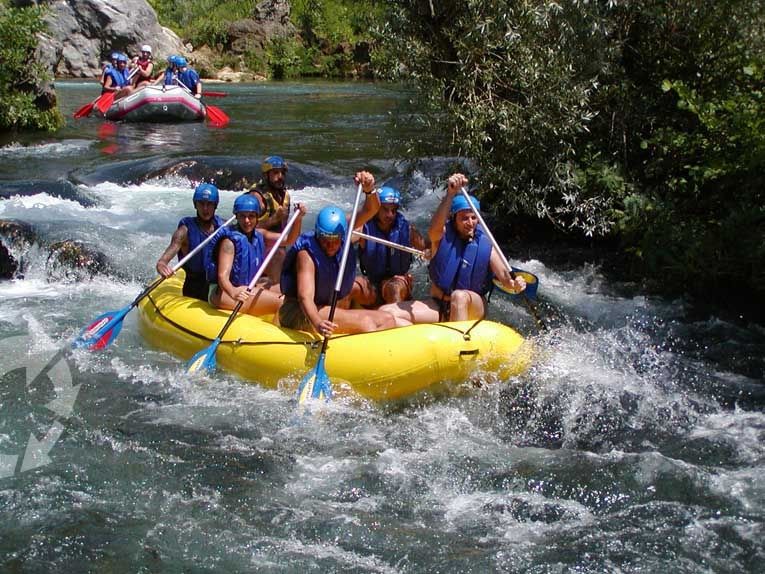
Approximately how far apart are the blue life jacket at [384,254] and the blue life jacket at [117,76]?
1411 cm

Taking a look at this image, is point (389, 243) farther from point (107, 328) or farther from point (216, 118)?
point (216, 118)

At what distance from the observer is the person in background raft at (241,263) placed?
20.7ft

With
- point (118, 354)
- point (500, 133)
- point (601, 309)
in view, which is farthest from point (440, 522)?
point (500, 133)

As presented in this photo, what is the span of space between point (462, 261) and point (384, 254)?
642 mm

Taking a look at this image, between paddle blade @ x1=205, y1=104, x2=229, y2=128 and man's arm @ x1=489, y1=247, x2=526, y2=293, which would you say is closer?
man's arm @ x1=489, y1=247, x2=526, y2=293

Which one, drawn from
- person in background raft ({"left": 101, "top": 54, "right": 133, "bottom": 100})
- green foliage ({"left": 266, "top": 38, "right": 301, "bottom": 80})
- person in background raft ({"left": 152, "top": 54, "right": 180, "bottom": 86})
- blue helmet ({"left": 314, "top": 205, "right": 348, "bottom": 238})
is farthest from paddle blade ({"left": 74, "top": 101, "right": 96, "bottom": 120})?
green foliage ({"left": 266, "top": 38, "right": 301, "bottom": 80})

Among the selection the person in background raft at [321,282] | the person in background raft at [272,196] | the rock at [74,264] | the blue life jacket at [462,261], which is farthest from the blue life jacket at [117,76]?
the blue life jacket at [462,261]

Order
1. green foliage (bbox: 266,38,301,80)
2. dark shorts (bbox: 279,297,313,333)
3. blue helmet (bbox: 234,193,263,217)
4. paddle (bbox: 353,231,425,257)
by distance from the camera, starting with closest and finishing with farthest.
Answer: dark shorts (bbox: 279,297,313,333)
paddle (bbox: 353,231,425,257)
blue helmet (bbox: 234,193,263,217)
green foliage (bbox: 266,38,301,80)

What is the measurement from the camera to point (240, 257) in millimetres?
6355

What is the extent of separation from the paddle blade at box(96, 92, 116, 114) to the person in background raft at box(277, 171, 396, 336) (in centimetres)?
1366

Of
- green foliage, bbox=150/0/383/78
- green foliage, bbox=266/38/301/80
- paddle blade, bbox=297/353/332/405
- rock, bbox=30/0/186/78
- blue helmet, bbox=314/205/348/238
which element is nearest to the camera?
paddle blade, bbox=297/353/332/405

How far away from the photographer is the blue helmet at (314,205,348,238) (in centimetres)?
573

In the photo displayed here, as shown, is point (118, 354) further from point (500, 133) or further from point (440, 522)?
point (500, 133)

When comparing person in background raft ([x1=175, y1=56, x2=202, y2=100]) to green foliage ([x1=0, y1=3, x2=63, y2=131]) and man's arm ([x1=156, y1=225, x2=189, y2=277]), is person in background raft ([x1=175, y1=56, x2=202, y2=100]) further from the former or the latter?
man's arm ([x1=156, y1=225, x2=189, y2=277])
